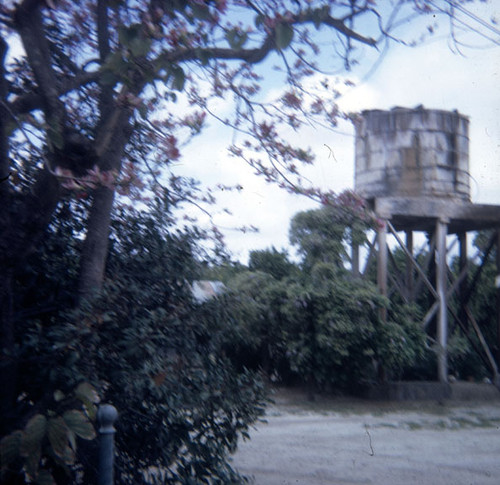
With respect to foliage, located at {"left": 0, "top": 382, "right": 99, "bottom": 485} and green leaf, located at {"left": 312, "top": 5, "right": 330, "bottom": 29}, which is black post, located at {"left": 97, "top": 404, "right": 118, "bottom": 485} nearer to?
foliage, located at {"left": 0, "top": 382, "right": 99, "bottom": 485}

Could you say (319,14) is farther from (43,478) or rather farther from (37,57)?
(43,478)

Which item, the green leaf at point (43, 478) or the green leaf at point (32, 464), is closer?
the green leaf at point (32, 464)

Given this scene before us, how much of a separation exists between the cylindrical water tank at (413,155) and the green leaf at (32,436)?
35.9ft

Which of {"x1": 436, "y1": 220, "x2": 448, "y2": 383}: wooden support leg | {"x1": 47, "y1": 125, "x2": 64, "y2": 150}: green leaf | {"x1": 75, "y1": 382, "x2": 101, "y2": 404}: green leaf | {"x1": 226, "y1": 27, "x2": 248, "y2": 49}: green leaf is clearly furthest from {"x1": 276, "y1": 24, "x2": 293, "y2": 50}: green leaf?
{"x1": 436, "y1": 220, "x2": 448, "y2": 383}: wooden support leg

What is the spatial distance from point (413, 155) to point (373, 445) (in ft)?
24.7

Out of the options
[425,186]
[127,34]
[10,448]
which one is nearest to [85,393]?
[10,448]

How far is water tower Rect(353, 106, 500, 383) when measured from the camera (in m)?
12.9

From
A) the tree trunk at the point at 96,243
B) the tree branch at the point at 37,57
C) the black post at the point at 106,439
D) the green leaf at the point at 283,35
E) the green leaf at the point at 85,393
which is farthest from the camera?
the tree trunk at the point at 96,243

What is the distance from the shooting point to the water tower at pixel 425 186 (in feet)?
42.3

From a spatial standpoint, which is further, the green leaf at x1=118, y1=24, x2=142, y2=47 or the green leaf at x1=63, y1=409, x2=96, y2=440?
the green leaf at x1=118, y1=24, x2=142, y2=47

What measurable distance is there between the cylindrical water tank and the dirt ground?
4532 mm

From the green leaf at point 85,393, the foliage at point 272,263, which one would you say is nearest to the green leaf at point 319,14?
the green leaf at point 85,393

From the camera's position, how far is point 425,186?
13258 millimetres

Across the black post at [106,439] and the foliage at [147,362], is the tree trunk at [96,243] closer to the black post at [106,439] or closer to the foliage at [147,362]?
the foliage at [147,362]
